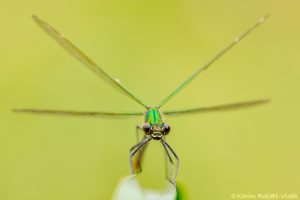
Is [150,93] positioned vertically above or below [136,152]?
above

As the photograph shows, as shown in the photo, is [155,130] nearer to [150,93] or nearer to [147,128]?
[147,128]

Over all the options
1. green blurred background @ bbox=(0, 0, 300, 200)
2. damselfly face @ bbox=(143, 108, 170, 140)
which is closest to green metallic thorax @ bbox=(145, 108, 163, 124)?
damselfly face @ bbox=(143, 108, 170, 140)

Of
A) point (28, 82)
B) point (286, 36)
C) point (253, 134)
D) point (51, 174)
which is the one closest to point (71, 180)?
point (51, 174)

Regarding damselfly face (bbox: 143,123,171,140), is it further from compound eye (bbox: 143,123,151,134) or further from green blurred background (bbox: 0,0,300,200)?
green blurred background (bbox: 0,0,300,200)

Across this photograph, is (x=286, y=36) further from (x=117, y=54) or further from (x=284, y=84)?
(x=117, y=54)

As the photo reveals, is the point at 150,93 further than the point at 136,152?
Yes

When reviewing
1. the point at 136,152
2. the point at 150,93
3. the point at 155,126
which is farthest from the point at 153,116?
the point at 150,93
